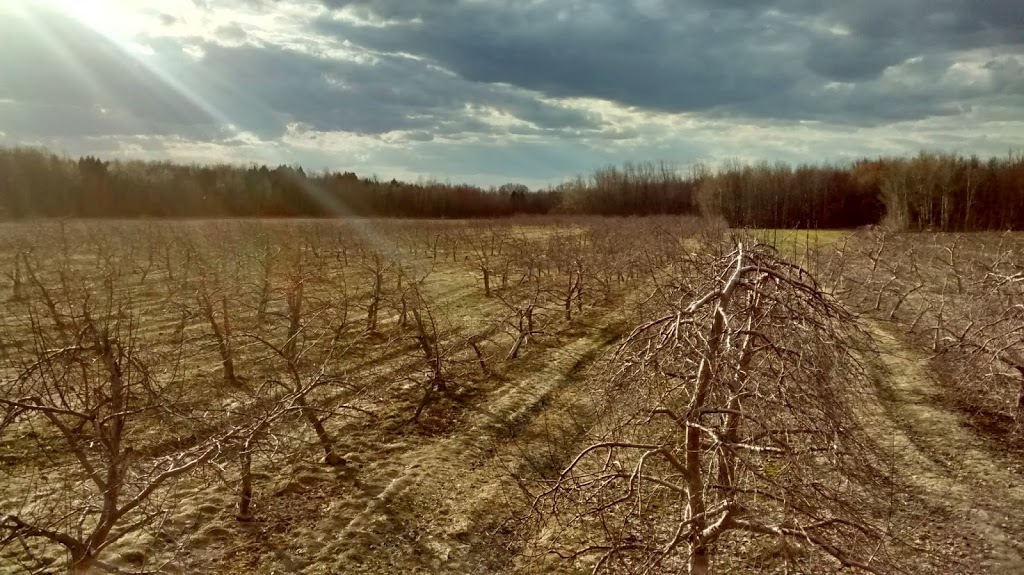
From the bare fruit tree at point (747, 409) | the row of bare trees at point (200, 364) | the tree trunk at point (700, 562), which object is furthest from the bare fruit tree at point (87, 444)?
the tree trunk at point (700, 562)

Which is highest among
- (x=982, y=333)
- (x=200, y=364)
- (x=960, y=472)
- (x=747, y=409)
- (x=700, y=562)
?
(x=747, y=409)

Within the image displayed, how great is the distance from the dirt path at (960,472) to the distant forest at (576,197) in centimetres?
2276

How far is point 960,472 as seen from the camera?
9.73m

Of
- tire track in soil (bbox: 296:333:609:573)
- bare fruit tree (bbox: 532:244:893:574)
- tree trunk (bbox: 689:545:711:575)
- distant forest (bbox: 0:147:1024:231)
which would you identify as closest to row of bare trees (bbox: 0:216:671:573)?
tire track in soil (bbox: 296:333:609:573)

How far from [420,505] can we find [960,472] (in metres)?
8.61

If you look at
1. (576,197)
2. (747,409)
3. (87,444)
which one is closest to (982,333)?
(747,409)

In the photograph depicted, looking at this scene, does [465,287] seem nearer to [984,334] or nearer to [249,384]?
[249,384]

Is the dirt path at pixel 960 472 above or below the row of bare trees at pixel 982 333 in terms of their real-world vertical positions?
below

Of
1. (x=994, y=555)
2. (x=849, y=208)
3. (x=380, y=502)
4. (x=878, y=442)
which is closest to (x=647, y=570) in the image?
(x=380, y=502)

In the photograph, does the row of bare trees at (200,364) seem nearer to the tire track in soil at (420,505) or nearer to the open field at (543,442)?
the open field at (543,442)

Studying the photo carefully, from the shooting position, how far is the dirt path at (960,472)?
780cm

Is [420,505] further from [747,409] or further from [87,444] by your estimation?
[747,409]

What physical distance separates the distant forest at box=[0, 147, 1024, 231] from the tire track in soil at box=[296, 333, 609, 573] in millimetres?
28026

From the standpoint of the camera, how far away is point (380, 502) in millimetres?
8641
